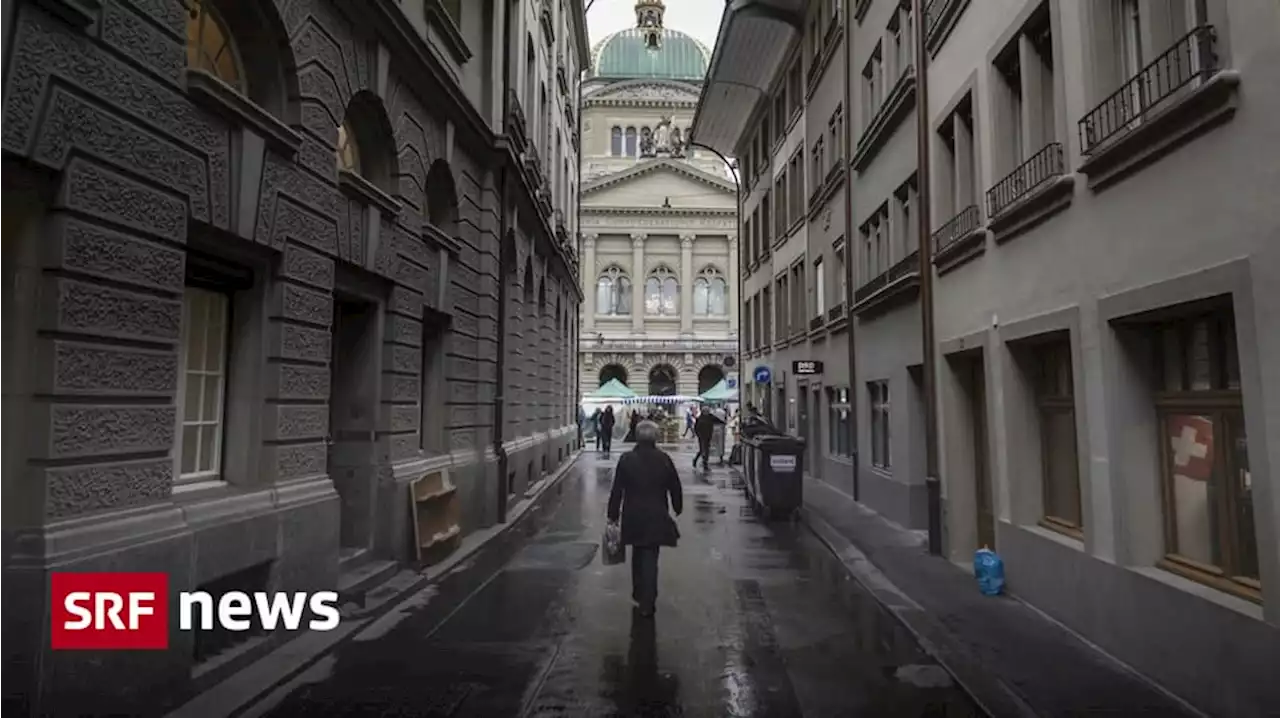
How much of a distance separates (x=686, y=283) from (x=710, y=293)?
2089 millimetres

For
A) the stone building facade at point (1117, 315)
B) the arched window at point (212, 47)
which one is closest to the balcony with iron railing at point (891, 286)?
the stone building facade at point (1117, 315)

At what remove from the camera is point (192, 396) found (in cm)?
696

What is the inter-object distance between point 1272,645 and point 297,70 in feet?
28.2

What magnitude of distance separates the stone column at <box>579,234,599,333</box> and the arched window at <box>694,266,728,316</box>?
748 centimetres

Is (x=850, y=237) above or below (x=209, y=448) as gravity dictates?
above

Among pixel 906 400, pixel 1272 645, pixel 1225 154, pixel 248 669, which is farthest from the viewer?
pixel 906 400

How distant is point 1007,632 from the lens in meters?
7.52

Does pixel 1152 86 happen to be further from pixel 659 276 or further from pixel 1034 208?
pixel 659 276

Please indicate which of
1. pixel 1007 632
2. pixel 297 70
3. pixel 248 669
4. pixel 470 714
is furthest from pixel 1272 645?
pixel 297 70

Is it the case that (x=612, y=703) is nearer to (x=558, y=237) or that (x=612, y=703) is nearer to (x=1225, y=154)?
(x=1225, y=154)

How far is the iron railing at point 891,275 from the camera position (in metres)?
13.2

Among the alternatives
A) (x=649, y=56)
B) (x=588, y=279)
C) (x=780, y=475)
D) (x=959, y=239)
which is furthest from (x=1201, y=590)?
(x=649, y=56)

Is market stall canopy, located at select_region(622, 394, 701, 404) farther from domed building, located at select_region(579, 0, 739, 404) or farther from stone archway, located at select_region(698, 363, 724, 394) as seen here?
stone archway, located at select_region(698, 363, 724, 394)

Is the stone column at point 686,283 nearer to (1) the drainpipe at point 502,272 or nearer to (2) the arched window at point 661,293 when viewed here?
(2) the arched window at point 661,293
